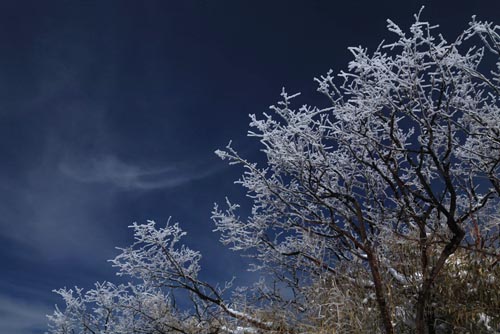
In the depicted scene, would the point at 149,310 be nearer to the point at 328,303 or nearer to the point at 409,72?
the point at 328,303

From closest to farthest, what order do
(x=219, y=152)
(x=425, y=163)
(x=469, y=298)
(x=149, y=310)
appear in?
(x=469, y=298), (x=219, y=152), (x=425, y=163), (x=149, y=310)

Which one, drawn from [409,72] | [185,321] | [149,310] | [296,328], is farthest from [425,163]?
[149,310]

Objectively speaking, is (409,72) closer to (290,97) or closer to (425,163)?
(290,97)

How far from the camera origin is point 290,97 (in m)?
7.73

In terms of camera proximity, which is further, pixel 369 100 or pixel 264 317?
pixel 264 317

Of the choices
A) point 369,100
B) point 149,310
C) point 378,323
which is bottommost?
point 378,323

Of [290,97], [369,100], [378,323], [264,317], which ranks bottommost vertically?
[378,323]

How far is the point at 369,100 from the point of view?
6957 millimetres

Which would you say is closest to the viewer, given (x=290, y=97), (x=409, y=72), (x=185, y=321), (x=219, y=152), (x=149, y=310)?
(x=409, y=72)

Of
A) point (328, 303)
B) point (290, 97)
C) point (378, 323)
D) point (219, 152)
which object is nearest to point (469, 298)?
point (378, 323)

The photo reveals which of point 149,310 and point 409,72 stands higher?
point 409,72

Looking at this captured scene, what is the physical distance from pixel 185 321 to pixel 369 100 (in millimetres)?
6984

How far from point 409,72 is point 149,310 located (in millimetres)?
9050

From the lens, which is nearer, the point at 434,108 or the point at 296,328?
the point at 434,108
